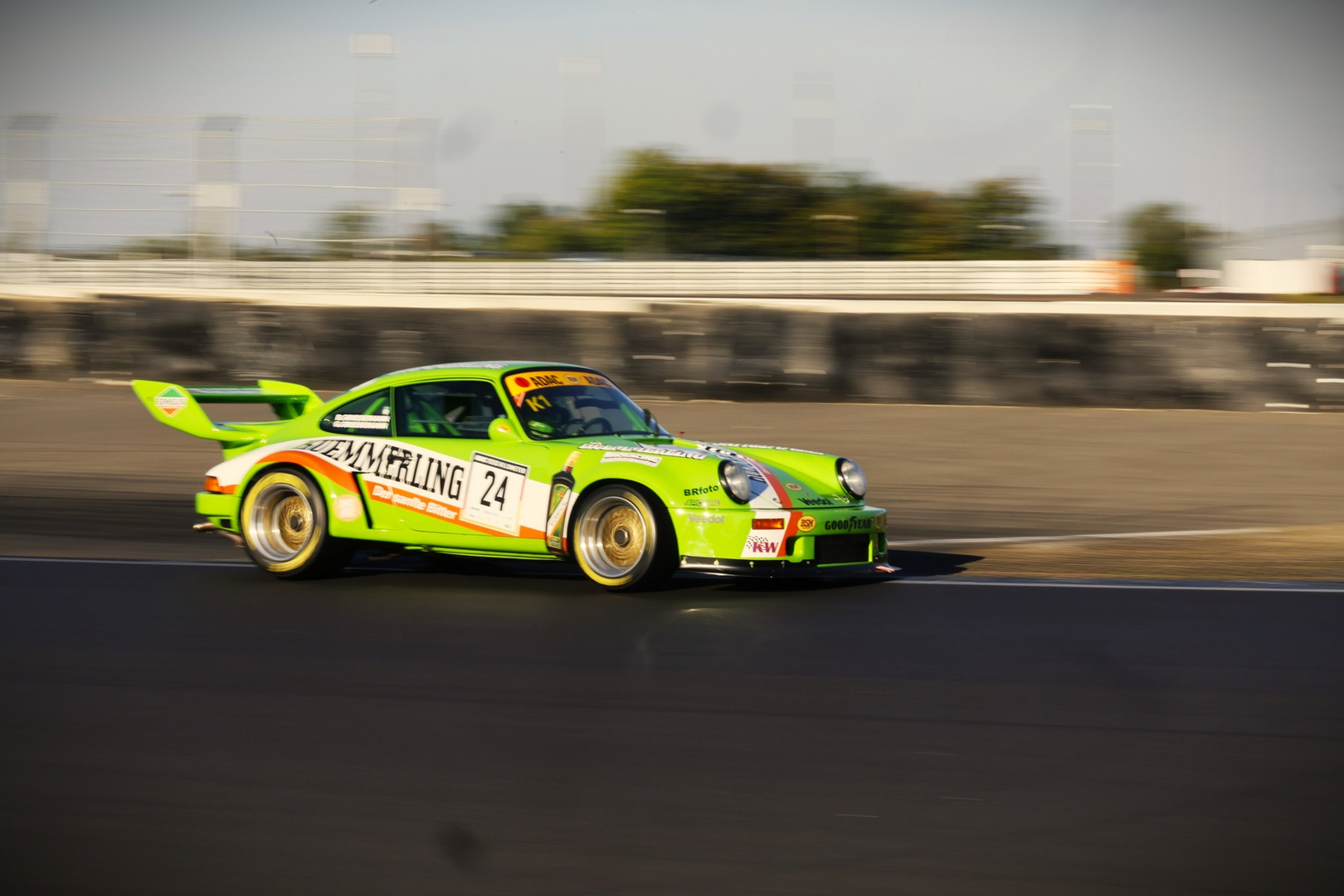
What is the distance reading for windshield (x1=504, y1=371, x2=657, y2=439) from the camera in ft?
25.9

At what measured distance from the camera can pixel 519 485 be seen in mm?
7637

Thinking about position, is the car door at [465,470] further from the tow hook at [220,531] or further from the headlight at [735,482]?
the tow hook at [220,531]

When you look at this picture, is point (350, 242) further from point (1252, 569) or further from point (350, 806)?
point (350, 806)

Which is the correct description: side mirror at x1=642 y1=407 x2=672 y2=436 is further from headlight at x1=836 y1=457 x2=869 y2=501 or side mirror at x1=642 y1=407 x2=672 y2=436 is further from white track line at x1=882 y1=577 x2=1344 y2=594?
white track line at x1=882 y1=577 x2=1344 y2=594

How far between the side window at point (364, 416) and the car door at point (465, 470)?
7 centimetres

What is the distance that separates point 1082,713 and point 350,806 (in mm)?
2465

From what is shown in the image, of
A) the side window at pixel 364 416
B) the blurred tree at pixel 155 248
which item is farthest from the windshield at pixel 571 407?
the blurred tree at pixel 155 248

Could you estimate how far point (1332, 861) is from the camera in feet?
11.7

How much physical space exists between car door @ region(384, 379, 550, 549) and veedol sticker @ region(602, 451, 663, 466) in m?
0.35

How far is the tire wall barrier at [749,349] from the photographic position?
15.6m

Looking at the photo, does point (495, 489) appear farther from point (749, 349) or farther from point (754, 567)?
point (749, 349)

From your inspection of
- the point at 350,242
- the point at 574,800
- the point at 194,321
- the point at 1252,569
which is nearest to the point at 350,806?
the point at 574,800

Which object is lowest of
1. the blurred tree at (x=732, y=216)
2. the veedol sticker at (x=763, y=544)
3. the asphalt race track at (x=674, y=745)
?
the asphalt race track at (x=674, y=745)

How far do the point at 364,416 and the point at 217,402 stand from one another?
1.18m
